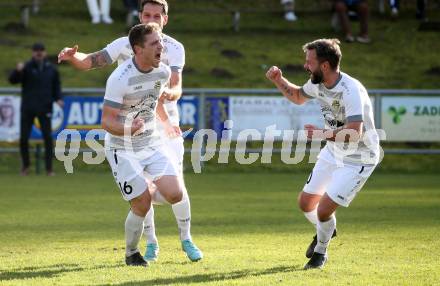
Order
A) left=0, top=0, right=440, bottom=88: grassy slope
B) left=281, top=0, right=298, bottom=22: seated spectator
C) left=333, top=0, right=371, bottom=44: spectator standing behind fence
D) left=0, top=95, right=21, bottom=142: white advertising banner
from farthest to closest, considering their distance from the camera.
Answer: left=281, top=0, right=298, bottom=22: seated spectator → left=333, top=0, right=371, bottom=44: spectator standing behind fence → left=0, top=0, right=440, bottom=88: grassy slope → left=0, top=95, right=21, bottom=142: white advertising banner

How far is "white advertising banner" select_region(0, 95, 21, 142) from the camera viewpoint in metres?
21.5

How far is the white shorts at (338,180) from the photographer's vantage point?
31.7 ft

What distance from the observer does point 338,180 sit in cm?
975

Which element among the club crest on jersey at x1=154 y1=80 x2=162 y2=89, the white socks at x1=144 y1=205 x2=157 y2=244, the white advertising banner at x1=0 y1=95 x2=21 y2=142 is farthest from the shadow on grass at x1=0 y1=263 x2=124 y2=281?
the white advertising banner at x1=0 y1=95 x2=21 y2=142

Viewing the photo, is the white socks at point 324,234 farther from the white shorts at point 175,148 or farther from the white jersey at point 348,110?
the white shorts at point 175,148

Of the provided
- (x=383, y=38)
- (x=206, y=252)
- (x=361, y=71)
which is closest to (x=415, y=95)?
(x=361, y=71)

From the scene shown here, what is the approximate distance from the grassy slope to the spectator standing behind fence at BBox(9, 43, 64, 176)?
475cm

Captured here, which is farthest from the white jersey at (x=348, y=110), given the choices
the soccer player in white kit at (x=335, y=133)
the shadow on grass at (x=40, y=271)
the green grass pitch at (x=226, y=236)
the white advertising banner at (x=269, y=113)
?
the white advertising banner at (x=269, y=113)

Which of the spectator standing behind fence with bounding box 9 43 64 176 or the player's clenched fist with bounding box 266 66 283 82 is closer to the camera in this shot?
the player's clenched fist with bounding box 266 66 283 82

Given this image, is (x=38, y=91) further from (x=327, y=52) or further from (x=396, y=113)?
(x=327, y=52)

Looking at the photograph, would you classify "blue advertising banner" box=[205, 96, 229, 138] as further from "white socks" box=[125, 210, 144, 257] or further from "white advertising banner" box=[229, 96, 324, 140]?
"white socks" box=[125, 210, 144, 257]

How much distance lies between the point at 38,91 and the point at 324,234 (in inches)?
463

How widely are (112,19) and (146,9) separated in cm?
2200

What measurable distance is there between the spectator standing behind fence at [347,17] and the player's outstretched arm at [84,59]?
18.9 meters
